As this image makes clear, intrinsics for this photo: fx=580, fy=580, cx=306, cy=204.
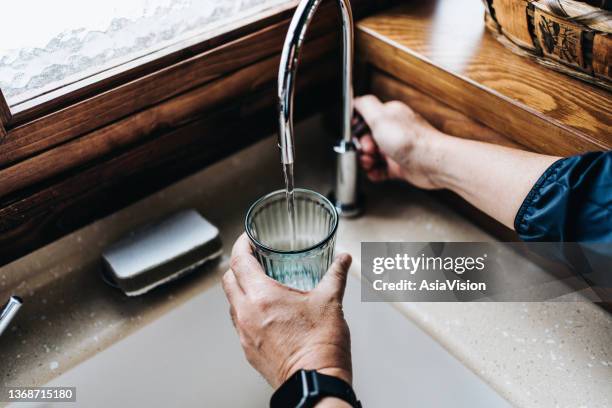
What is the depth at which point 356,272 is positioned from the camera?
83 cm

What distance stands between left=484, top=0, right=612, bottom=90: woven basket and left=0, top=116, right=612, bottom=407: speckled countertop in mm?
269

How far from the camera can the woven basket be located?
67 cm

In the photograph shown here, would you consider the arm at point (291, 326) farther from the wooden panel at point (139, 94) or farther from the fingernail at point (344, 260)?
the wooden panel at point (139, 94)

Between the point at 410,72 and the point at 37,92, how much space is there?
510 mm

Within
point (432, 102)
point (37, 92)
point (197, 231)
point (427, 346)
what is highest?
point (37, 92)

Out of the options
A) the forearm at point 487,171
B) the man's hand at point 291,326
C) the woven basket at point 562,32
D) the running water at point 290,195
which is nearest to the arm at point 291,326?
the man's hand at point 291,326

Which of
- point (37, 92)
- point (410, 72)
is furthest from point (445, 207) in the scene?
point (37, 92)

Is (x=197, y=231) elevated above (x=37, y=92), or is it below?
below

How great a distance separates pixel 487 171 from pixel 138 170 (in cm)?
48

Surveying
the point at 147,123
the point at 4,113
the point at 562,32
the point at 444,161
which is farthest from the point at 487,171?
the point at 4,113

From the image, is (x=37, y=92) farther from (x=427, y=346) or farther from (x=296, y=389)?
(x=427, y=346)

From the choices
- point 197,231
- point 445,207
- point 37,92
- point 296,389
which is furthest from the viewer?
point 445,207

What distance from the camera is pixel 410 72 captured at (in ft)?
2.83

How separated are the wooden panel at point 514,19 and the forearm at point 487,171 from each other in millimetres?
152
